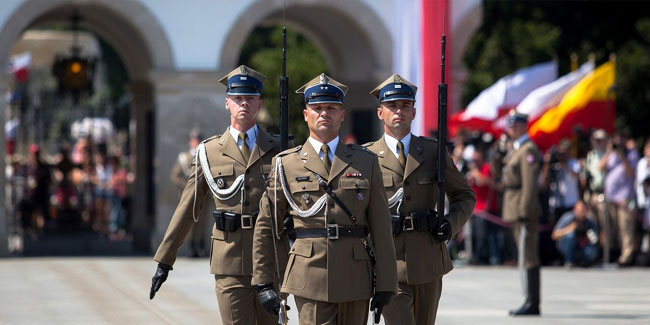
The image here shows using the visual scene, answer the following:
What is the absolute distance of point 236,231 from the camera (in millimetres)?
8625

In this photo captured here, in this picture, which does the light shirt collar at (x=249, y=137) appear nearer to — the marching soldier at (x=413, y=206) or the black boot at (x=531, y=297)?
the marching soldier at (x=413, y=206)

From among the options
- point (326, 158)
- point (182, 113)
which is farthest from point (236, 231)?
point (182, 113)

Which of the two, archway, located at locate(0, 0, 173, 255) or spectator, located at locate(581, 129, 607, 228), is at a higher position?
archway, located at locate(0, 0, 173, 255)

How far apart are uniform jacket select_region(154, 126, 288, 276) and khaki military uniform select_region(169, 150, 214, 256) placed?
1018 cm

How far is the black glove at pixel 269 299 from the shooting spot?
285 inches

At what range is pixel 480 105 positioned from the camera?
70.1 feet

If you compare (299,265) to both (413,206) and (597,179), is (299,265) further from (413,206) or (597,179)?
(597,179)

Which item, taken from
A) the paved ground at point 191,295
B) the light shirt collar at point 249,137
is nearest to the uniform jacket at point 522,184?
the paved ground at point 191,295

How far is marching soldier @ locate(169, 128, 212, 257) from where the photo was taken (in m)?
19.1

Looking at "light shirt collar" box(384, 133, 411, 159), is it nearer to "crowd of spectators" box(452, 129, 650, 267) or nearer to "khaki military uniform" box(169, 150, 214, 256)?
"crowd of spectators" box(452, 129, 650, 267)

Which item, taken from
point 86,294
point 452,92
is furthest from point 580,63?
point 86,294

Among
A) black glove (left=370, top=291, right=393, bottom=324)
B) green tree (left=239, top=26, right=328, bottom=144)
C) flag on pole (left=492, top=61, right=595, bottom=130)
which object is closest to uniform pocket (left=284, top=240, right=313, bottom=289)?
black glove (left=370, top=291, right=393, bottom=324)

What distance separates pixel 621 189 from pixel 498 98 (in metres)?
3.12

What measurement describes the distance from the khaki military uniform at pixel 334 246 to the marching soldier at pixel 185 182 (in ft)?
36.4
